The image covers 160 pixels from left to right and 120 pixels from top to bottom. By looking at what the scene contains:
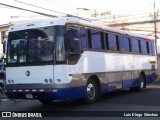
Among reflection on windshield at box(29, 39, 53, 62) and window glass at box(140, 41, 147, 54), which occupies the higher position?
window glass at box(140, 41, 147, 54)

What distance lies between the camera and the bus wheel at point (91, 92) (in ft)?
41.2

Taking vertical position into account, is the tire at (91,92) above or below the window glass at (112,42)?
below

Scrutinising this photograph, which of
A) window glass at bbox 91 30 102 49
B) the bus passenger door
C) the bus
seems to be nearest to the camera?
the bus

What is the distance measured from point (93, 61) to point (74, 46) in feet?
5.16

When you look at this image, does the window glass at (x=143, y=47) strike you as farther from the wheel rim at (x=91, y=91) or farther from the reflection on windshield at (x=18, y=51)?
the reflection on windshield at (x=18, y=51)

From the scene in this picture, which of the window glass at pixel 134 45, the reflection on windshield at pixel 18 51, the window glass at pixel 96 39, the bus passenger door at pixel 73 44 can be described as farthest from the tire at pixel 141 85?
the reflection on windshield at pixel 18 51

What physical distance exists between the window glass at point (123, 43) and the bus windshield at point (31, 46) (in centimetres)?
545

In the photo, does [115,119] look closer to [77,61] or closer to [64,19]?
[77,61]

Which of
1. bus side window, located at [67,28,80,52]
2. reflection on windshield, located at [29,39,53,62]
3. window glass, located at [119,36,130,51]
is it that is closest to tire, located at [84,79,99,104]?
bus side window, located at [67,28,80,52]

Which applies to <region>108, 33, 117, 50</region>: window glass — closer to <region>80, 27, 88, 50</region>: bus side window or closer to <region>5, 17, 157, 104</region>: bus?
<region>5, 17, 157, 104</region>: bus

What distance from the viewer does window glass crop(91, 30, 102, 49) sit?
13344 mm

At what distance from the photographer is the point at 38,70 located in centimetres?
1142

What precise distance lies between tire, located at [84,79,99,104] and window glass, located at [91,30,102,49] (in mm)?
1428

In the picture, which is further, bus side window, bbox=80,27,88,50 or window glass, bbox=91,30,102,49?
window glass, bbox=91,30,102,49
